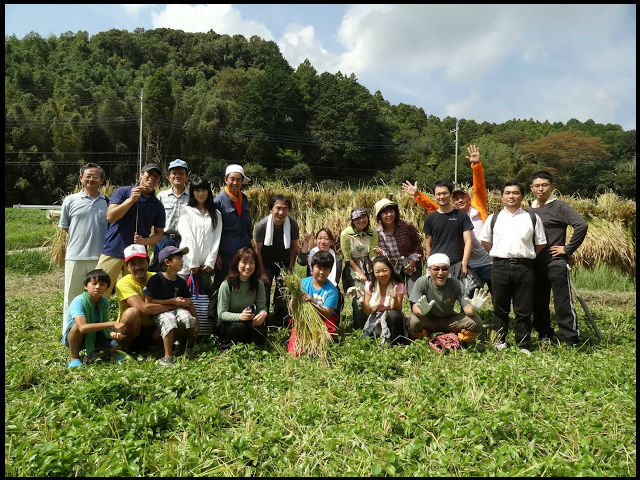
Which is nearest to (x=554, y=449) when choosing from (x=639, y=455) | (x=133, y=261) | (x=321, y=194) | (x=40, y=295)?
(x=639, y=455)

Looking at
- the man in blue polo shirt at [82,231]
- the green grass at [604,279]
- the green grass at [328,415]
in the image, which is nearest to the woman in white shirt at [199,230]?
the man in blue polo shirt at [82,231]

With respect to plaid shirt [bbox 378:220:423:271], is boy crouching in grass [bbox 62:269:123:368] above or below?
below

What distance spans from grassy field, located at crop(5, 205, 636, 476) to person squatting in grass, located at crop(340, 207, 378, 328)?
1050 millimetres

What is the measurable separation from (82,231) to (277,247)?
6.79ft

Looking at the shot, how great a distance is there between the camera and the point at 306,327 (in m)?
4.68

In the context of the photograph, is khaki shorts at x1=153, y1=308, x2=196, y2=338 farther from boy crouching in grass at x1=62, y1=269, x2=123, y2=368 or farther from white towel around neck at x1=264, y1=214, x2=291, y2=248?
white towel around neck at x1=264, y1=214, x2=291, y2=248

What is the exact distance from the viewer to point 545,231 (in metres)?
4.98

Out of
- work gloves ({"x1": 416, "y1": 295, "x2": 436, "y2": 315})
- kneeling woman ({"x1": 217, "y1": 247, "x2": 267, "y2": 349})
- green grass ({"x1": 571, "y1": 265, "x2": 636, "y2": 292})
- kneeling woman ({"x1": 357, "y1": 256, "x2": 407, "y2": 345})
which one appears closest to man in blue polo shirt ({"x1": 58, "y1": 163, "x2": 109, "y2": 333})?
kneeling woman ({"x1": 217, "y1": 247, "x2": 267, "y2": 349})

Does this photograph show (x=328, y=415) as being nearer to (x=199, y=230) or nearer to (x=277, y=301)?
(x=277, y=301)

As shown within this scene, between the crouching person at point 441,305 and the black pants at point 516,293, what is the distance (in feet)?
0.66

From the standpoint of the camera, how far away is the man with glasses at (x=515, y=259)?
15.7 ft

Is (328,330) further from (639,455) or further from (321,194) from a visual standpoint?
(321,194)

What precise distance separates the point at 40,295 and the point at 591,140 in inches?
1829

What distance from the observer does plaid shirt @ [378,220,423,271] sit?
5.53 m
